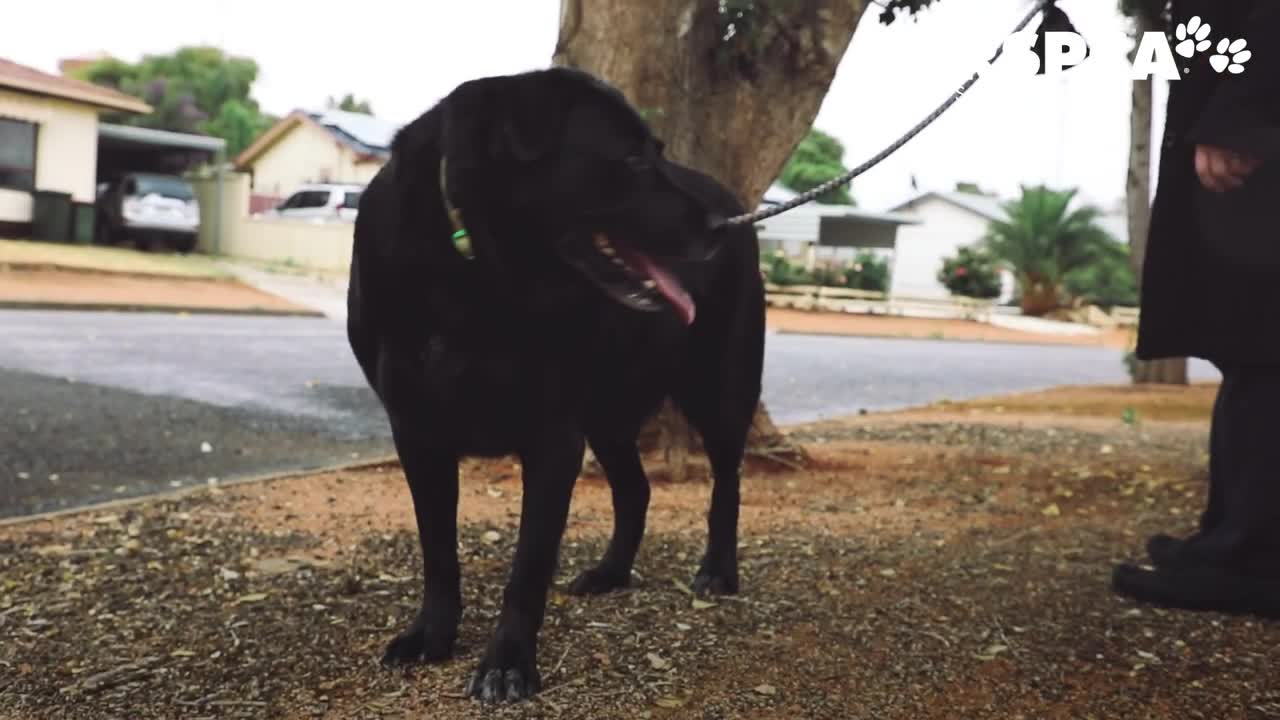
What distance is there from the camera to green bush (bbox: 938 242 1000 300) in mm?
38094

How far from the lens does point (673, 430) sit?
631 cm

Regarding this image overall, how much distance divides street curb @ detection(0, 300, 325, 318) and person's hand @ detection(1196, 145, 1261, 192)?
1525 centimetres

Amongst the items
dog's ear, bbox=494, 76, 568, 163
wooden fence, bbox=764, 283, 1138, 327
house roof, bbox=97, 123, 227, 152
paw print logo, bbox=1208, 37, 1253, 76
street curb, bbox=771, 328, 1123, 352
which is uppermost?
house roof, bbox=97, 123, 227, 152

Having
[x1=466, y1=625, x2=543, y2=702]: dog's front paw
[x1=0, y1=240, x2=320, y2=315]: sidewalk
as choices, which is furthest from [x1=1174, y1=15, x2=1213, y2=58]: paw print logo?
[x1=0, y1=240, x2=320, y2=315]: sidewalk

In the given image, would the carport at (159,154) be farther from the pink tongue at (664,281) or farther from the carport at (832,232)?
the pink tongue at (664,281)

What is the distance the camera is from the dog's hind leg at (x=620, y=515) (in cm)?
398

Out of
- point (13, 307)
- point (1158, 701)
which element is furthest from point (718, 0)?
point (13, 307)

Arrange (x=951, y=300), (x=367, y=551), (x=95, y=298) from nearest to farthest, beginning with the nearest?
(x=367, y=551) < (x=95, y=298) < (x=951, y=300)

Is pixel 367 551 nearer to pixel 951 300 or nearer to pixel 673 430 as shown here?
pixel 673 430

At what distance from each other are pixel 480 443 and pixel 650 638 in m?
0.78

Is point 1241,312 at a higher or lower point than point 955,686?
higher

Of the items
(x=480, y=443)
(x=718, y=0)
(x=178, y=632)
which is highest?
(x=718, y=0)

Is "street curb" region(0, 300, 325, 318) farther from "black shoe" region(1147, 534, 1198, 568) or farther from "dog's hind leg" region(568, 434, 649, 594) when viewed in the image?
"black shoe" region(1147, 534, 1198, 568)

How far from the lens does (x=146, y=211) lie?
29328mm
